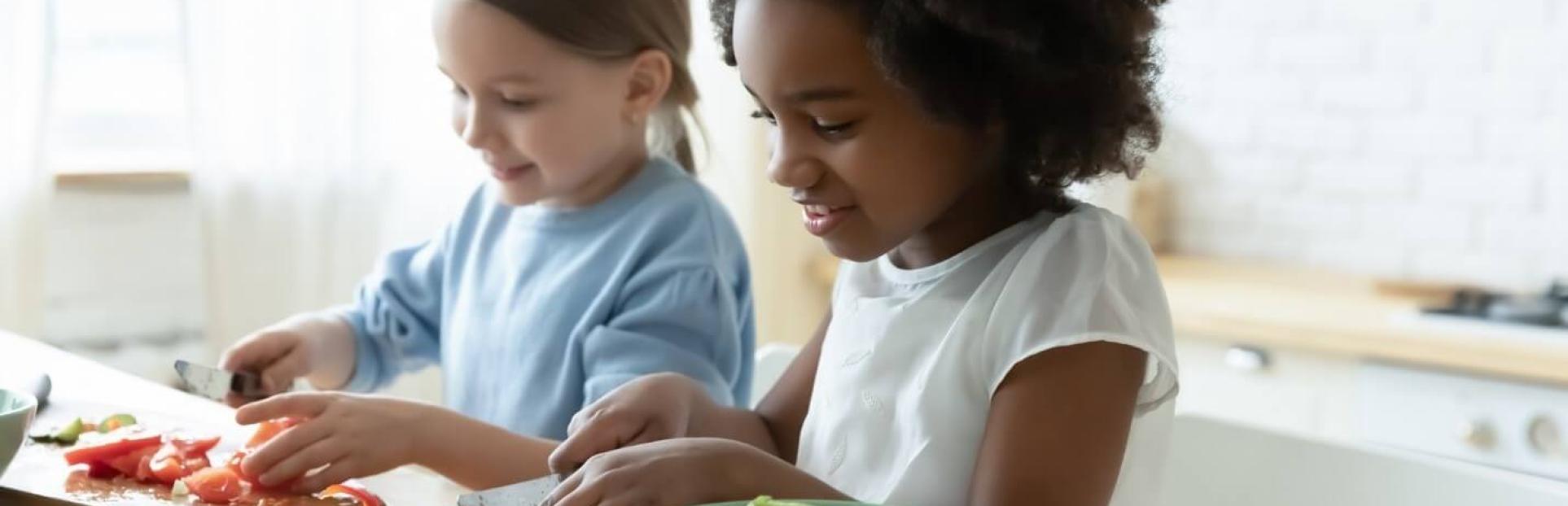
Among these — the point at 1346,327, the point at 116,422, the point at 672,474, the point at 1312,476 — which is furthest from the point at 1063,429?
the point at 1346,327

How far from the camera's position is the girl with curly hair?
2.88 feet

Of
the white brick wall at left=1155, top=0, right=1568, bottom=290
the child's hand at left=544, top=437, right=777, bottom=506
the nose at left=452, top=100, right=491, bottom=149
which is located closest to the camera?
the child's hand at left=544, top=437, right=777, bottom=506

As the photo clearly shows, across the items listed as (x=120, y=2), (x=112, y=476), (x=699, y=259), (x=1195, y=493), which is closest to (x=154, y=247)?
(x=120, y=2)

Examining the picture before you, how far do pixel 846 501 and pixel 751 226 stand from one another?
2.04 metres

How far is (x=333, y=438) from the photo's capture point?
39.6 inches

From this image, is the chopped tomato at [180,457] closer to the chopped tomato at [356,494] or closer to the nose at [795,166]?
the chopped tomato at [356,494]

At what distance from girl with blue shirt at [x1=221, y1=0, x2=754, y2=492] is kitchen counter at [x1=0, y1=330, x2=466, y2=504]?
137 millimetres

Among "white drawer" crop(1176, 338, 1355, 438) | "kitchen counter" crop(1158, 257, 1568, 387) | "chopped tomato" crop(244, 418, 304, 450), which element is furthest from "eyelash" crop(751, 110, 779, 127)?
"white drawer" crop(1176, 338, 1355, 438)

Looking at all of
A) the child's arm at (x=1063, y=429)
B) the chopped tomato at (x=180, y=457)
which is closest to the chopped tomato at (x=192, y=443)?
the chopped tomato at (x=180, y=457)

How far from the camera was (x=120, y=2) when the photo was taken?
2143 millimetres

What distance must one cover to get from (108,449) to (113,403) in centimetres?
23

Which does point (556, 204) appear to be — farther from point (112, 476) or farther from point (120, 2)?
point (120, 2)

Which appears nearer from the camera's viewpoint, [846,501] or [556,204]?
[846,501]

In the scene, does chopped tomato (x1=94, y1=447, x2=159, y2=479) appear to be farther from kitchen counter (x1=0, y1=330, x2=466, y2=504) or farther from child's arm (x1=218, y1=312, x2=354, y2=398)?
child's arm (x1=218, y1=312, x2=354, y2=398)
